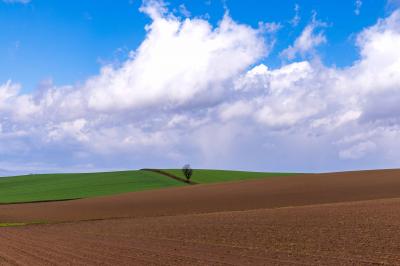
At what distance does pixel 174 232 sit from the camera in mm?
26531

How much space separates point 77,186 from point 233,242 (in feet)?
206

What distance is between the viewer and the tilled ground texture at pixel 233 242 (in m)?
17.1

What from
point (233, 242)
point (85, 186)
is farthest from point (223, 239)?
point (85, 186)

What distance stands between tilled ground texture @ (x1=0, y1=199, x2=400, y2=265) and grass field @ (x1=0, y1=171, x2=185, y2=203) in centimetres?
3915

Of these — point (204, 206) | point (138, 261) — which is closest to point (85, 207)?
point (204, 206)

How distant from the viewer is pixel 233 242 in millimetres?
21422

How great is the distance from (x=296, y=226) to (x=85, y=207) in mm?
31011

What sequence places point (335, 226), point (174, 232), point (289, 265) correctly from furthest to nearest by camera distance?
point (174, 232), point (335, 226), point (289, 265)

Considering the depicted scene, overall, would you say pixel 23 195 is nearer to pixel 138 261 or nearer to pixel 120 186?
pixel 120 186

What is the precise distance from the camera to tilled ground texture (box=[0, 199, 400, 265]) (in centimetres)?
1714

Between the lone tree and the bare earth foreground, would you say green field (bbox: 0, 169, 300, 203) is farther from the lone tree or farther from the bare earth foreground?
the bare earth foreground

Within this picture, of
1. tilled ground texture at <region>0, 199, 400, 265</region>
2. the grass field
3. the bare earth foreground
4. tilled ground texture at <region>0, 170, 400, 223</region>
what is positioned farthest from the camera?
the grass field

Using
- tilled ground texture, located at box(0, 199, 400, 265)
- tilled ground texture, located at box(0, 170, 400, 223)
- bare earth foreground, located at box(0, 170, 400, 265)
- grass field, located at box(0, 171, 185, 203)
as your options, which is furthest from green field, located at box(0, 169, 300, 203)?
tilled ground texture, located at box(0, 199, 400, 265)

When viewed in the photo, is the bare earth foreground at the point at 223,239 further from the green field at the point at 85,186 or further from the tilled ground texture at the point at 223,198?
the green field at the point at 85,186
